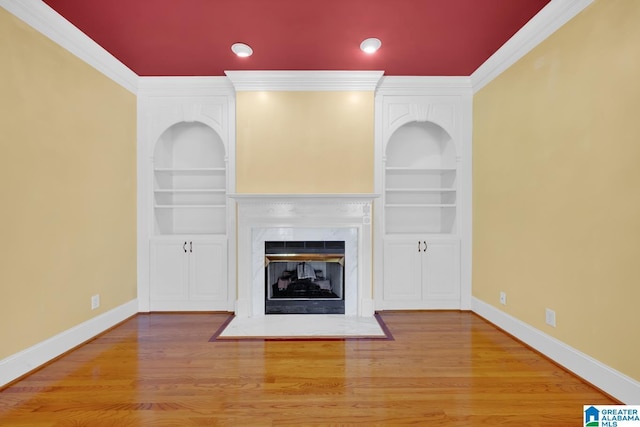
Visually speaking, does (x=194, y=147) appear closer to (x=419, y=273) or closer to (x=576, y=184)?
(x=419, y=273)

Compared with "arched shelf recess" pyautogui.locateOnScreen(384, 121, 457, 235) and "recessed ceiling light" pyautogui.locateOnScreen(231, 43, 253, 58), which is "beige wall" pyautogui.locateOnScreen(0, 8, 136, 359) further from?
"arched shelf recess" pyautogui.locateOnScreen(384, 121, 457, 235)

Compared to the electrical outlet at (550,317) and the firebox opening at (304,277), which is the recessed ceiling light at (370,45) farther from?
the electrical outlet at (550,317)

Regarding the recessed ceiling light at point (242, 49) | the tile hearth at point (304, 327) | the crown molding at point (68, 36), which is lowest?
the tile hearth at point (304, 327)

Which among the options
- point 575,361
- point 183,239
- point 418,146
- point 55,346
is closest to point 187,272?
point 183,239

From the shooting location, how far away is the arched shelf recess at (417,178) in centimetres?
414

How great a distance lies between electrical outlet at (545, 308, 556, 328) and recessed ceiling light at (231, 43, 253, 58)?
3.58 m

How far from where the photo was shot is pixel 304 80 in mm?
3648

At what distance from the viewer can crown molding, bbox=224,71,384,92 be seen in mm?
3574

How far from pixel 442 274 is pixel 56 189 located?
13.3 feet

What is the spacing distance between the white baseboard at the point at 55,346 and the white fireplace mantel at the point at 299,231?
51.3 inches

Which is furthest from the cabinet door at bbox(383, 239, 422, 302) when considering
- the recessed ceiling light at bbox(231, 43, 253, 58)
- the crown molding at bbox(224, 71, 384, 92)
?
the recessed ceiling light at bbox(231, 43, 253, 58)

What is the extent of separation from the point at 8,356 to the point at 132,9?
9.07 ft

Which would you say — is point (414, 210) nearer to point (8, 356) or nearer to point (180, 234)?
point (180, 234)

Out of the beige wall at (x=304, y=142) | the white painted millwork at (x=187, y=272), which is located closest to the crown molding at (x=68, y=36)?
the beige wall at (x=304, y=142)
